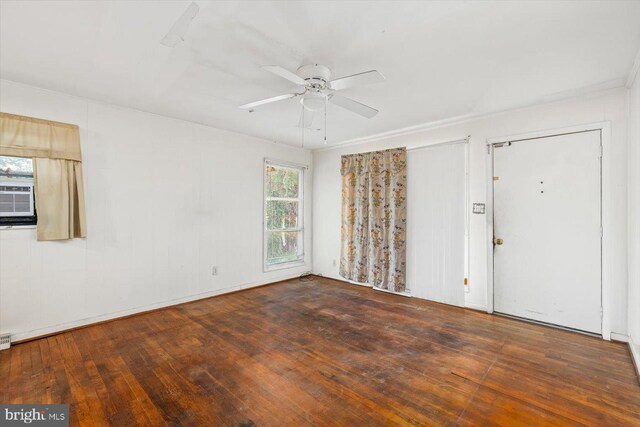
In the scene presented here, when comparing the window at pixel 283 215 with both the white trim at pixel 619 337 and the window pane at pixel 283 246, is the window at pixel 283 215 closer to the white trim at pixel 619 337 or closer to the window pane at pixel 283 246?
the window pane at pixel 283 246

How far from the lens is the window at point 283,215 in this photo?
205 inches

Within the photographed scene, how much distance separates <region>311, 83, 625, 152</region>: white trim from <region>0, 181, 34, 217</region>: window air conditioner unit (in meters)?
4.29

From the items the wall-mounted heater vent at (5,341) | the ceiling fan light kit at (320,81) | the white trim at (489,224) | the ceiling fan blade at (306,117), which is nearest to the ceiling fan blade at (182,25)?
the ceiling fan light kit at (320,81)

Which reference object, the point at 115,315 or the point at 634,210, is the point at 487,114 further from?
the point at 115,315

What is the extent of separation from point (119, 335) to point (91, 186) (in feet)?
5.65

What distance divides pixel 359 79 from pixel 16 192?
11.7ft

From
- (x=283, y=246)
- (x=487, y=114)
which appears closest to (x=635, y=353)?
(x=487, y=114)

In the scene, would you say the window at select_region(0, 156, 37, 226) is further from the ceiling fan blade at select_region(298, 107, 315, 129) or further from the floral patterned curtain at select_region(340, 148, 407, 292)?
the floral patterned curtain at select_region(340, 148, 407, 292)

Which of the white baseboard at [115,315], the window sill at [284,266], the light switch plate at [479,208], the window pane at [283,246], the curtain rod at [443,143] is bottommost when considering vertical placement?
the white baseboard at [115,315]

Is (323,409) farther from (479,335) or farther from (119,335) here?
(119,335)

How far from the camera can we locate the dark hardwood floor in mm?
1863

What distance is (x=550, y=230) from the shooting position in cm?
329

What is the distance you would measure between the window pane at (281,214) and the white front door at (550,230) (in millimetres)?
3481

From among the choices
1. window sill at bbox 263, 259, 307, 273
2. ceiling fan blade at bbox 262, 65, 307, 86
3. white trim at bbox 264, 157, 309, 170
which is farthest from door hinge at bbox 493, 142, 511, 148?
window sill at bbox 263, 259, 307, 273
